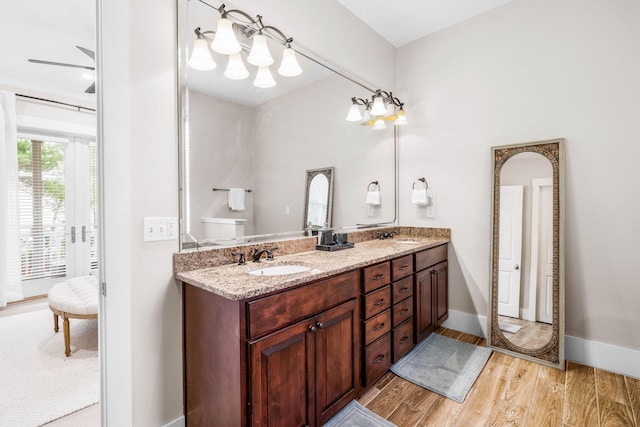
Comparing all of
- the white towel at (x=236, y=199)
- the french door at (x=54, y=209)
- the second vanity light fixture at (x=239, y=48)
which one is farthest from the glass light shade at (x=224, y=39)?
the french door at (x=54, y=209)

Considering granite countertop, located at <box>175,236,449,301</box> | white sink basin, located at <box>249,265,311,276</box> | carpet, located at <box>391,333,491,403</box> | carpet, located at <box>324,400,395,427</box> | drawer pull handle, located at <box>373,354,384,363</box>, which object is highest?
granite countertop, located at <box>175,236,449,301</box>

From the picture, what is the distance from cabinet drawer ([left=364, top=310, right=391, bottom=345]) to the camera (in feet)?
6.00

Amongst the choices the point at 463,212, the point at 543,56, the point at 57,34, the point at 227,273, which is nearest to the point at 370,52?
the point at 543,56

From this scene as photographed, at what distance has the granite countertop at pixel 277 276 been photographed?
4.04 ft

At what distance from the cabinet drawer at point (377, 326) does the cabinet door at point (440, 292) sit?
849 millimetres

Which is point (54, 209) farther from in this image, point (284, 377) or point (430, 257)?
point (430, 257)

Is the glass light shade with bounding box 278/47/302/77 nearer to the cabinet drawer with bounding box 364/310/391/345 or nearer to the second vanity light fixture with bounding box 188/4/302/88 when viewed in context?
the second vanity light fixture with bounding box 188/4/302/88

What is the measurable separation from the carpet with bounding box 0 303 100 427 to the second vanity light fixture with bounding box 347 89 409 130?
2.95m

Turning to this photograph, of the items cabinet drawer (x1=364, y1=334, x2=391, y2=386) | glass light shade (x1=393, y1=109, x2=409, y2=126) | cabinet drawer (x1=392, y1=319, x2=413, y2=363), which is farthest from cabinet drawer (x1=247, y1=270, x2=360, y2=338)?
glass light shade (x1=393, y1=109, x2=409, y2=126)

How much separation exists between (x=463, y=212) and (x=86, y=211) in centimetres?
509

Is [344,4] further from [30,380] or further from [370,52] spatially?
[30,380]

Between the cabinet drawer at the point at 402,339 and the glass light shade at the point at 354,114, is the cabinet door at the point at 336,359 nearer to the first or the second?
the cabinet drawer at the point at 402,339

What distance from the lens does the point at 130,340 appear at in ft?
4.51

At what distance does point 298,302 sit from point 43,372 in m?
2.28
